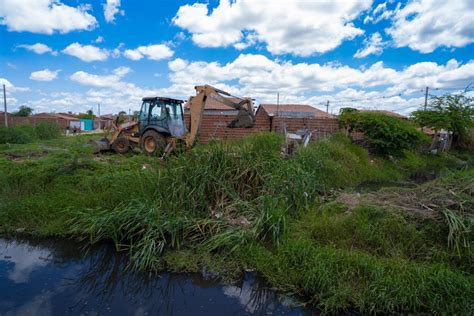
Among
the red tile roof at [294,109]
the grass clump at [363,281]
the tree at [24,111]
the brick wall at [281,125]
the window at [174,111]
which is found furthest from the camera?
the tree at [24,111]

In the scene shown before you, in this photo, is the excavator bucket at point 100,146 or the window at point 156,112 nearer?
the window at point 156,112

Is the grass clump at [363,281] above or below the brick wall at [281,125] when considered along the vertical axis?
below

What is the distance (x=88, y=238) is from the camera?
4.59 meters

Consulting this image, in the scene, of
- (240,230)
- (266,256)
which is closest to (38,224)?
(240,230)

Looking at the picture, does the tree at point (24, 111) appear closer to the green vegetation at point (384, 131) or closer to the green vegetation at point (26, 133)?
the green vegetation at point (26, 133)

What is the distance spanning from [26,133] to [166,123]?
33.5ft

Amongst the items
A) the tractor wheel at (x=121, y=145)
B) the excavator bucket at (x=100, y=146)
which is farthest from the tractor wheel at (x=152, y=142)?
the excavator bucket at (x=100, y=146)

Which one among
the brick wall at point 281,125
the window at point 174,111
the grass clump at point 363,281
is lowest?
the grass clump at point 363,281

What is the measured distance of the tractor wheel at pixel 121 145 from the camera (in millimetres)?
9938

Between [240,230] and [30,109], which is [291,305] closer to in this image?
[240,230]

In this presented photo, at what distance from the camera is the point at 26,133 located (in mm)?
14977

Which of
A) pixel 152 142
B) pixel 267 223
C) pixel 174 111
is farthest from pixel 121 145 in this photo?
pixel 267 223

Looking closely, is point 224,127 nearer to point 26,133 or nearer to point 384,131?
point 384,131

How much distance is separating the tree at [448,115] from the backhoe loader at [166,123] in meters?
11.0
